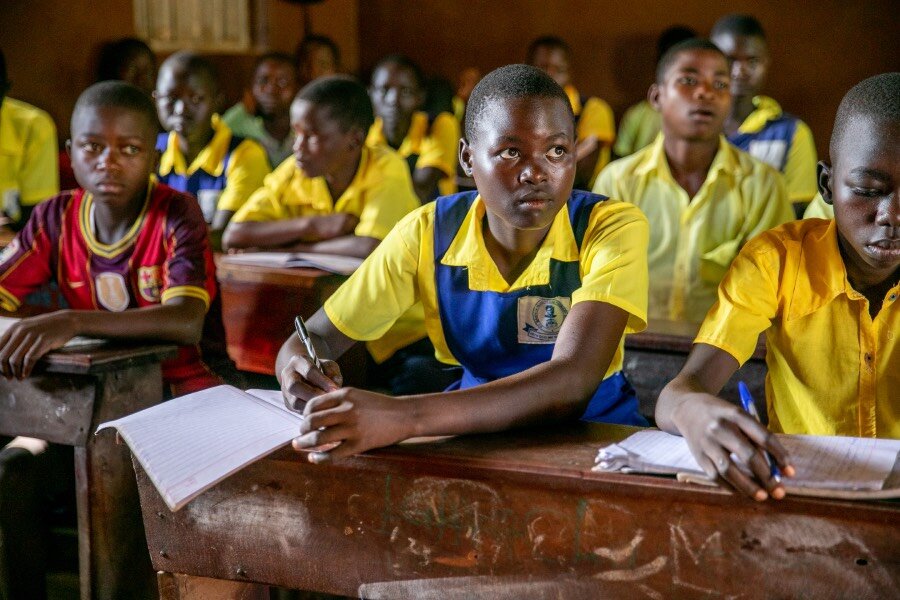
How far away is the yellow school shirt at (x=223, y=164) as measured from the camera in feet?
11.7

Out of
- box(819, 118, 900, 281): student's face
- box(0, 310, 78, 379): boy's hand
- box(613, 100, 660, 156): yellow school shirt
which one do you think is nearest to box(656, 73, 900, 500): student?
box(819, 118, 900, 281): student's face

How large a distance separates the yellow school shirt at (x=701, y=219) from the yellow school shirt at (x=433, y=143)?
219 cm

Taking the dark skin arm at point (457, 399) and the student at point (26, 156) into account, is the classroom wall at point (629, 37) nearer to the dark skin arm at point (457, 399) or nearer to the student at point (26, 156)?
the student at point (26, 156)

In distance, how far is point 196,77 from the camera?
3789mm

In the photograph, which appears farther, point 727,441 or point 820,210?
point 820,210

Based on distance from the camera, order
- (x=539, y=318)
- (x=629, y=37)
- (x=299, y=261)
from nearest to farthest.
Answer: (x=539, y=318), (x=299, y=261), (x=629, y=37)

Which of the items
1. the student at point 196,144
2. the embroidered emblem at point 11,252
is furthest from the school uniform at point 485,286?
the student at point 196,144

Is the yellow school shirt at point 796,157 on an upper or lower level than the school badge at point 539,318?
upper

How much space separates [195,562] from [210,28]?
5100 millimetres

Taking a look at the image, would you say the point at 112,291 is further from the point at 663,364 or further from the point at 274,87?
the point at 274,87

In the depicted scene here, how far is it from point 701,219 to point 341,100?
1184 millimetres

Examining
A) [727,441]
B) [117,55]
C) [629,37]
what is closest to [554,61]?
[629,37]

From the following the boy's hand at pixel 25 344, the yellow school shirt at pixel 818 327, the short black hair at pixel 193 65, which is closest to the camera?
the yellow school shirt at pixel 818 327

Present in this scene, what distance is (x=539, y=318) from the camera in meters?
1.70
